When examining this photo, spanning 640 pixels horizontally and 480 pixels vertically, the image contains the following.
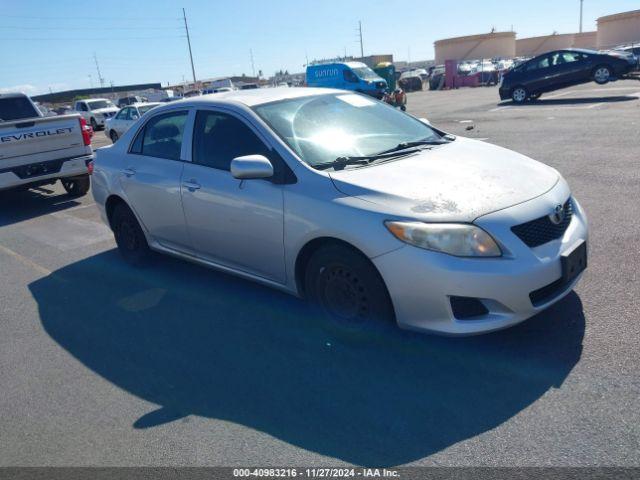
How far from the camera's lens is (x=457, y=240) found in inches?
127

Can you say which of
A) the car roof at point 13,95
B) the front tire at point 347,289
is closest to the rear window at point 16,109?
the car roof at point 13,95

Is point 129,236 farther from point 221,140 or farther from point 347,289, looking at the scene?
point 347,289

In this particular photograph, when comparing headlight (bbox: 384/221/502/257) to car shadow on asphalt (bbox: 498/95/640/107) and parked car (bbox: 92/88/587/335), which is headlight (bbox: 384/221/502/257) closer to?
parked car (bbox: 92/88/587/335)

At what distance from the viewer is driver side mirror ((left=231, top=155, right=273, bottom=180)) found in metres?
3.89

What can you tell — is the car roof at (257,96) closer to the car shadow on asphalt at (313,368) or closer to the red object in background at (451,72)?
the car shadow on asphalt at (313,368)

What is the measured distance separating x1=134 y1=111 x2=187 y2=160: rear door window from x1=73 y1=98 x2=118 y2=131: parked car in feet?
89.3

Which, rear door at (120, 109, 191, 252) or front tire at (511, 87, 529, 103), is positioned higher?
rear door at (120, 109, 191, 252)

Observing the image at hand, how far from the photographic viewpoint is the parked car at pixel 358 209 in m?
3.26

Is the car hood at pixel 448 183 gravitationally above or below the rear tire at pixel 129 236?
above

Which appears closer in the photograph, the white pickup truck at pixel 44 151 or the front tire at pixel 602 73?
the white pickup truck at pixel 44 151

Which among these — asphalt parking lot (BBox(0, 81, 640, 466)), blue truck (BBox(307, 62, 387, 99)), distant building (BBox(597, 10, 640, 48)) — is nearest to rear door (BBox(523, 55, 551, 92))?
blue truck (BBox(307, 62, 387, 99))

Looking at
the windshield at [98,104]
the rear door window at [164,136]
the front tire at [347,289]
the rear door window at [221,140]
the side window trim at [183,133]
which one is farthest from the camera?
the windshield at [98,104]

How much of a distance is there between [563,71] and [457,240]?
2053cm

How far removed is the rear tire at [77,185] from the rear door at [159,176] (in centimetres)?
523
